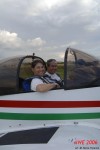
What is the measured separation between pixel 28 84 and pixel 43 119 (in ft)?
1.98

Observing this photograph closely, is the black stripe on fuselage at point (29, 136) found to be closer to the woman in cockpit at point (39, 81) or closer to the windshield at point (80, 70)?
the woman in cockpit at point (39, 81)

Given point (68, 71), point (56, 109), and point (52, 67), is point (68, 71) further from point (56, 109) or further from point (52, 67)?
point (52, 67)

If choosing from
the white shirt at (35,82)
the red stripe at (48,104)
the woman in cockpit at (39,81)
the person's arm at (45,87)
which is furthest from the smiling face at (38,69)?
the red stripe at (48,104)

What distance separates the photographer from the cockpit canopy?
17.5 feet

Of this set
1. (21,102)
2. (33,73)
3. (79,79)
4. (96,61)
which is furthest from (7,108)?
(96,61)

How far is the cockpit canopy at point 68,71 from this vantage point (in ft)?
17.5

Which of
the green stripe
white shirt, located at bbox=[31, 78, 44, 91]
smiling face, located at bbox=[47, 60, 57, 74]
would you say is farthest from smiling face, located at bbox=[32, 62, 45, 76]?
smiling face, located at bbox=[47, 60, 57, 74]

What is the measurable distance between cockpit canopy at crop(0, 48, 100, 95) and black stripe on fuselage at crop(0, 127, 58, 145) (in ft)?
2.09

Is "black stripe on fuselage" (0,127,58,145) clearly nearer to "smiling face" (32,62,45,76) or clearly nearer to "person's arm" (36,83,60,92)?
"person's arm" (36,83,60,92)

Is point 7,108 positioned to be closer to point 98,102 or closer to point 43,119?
point 43,119

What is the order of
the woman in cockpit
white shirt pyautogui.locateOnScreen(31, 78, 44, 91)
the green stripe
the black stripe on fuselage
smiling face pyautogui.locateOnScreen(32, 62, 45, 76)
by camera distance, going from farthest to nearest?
smiling face pyautogui.locateOnScreen(32, 62, 45, 76) → white shirt pyautogui.locateOnScreen(31, 78, 44, 91) → the woman in cockpit → the green stripe → the black stripe on fuselage

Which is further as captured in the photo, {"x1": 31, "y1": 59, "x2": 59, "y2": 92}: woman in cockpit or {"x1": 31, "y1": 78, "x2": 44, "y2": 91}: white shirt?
{"x1": 31, "y1": 78, "x2": 44, "y2": 91}: white shirt

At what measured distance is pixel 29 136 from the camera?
5.12 metres

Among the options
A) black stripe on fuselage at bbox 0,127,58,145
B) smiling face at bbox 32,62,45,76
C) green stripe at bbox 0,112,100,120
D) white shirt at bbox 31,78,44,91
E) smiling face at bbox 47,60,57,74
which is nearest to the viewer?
black stripe on fuselage at bbox 0,127,58,145
